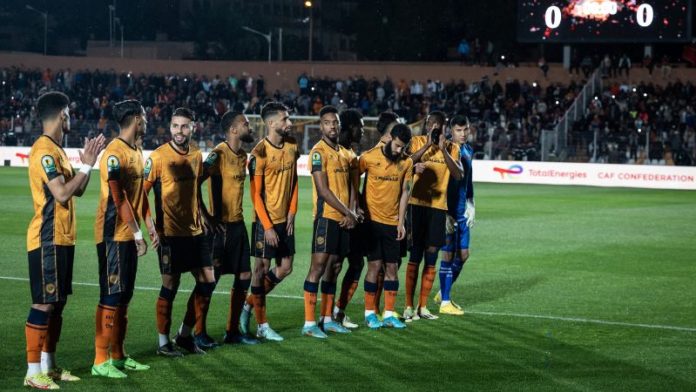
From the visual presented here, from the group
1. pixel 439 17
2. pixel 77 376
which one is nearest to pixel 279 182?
pixel 77 376

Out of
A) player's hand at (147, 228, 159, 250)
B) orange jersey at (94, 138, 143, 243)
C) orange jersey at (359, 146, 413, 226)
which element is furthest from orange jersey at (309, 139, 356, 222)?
orange jersey at (94, 138, 143, 243)

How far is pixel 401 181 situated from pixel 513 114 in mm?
35154

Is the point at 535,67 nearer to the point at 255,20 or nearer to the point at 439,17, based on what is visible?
the point at 439,17

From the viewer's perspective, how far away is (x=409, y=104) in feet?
158

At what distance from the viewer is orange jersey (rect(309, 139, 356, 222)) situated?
33.5ft

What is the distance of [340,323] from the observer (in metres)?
10.9

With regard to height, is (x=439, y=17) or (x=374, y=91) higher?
(x=439, y=17)

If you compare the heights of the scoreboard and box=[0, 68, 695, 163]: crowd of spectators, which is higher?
the scoreboard

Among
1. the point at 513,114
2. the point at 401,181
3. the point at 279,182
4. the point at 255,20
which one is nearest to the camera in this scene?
the point at 279,182

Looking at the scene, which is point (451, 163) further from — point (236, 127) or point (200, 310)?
point (200, 310)

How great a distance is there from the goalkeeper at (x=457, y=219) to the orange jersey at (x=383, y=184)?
140 centimetres

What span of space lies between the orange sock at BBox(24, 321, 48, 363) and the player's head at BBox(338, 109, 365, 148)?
3.76 meters

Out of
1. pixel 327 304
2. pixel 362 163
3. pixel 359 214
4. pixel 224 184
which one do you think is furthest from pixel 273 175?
pixel 327 304

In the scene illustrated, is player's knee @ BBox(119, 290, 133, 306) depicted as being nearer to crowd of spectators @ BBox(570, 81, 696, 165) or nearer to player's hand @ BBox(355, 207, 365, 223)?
player's hand @ BBox(355, 207, 365, 223)
